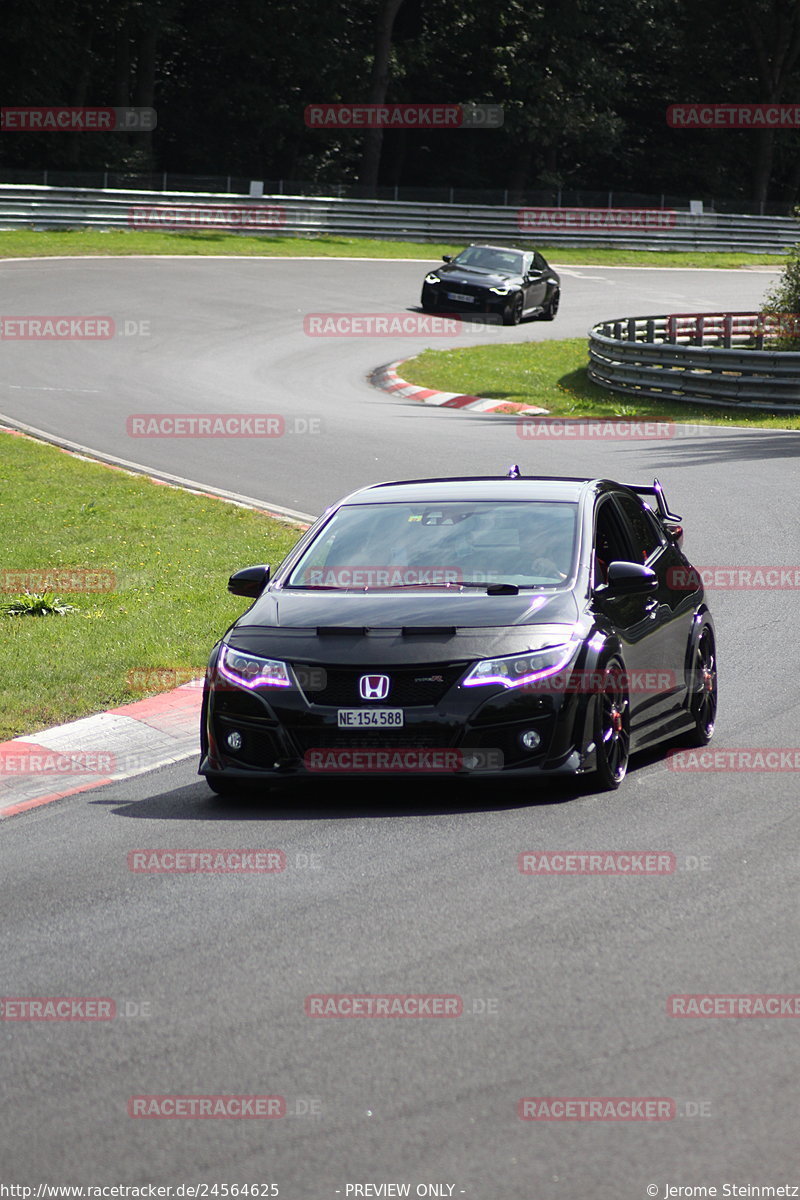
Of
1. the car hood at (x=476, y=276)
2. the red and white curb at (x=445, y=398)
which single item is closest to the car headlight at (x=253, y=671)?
the red and white curb at (x=445, y=398)

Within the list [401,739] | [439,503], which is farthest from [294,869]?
[439,503]

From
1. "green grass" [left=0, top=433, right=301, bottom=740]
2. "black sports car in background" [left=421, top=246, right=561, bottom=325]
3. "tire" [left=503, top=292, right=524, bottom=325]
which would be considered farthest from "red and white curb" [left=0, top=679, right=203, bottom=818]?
"tire" [left=503, top=292, right=524, bottom=325]

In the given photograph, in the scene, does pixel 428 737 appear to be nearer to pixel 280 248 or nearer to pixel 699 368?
pixel 699 368

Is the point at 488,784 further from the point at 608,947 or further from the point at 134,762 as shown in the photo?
the point at 608,947

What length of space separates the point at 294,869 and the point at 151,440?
16.0m

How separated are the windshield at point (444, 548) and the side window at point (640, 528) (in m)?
0.67

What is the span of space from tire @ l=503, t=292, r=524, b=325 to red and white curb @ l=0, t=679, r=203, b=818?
2871cm

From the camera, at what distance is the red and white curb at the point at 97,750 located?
906cm

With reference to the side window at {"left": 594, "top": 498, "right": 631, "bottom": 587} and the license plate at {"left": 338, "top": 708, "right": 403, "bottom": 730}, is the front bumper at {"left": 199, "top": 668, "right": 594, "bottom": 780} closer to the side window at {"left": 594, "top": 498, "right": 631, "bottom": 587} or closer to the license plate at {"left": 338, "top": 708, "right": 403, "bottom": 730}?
the license plate at {"left": 338, "top": 708, "right": 403, "bottom": 730}

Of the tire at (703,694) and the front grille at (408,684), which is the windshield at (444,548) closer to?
the front grille at (408,684)

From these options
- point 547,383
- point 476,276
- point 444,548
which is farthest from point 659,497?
point 476,276

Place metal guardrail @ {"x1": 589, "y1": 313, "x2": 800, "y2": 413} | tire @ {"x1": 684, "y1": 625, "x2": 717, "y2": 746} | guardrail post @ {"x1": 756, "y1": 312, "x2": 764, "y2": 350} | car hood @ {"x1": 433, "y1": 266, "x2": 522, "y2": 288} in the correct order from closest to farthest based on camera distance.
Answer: tire @ {"x1": 684, "y1": 625, "x2": 717, "y2": 746}
metal guardrail @ {"x1": 589, "y1": 313, "x2": 800, "y2": 413}
guardrail post @ {"x1": 756, "y1": 312, "x2": 764, "y2": 350}
car hood @ {"x1": 433, "y1": 266, "x2": 522, "y2": 288}

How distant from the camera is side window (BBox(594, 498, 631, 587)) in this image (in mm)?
9430

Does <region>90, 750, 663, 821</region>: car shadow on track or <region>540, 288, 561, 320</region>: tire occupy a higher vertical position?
<region>540, 288, 561, 320</region>: tire
